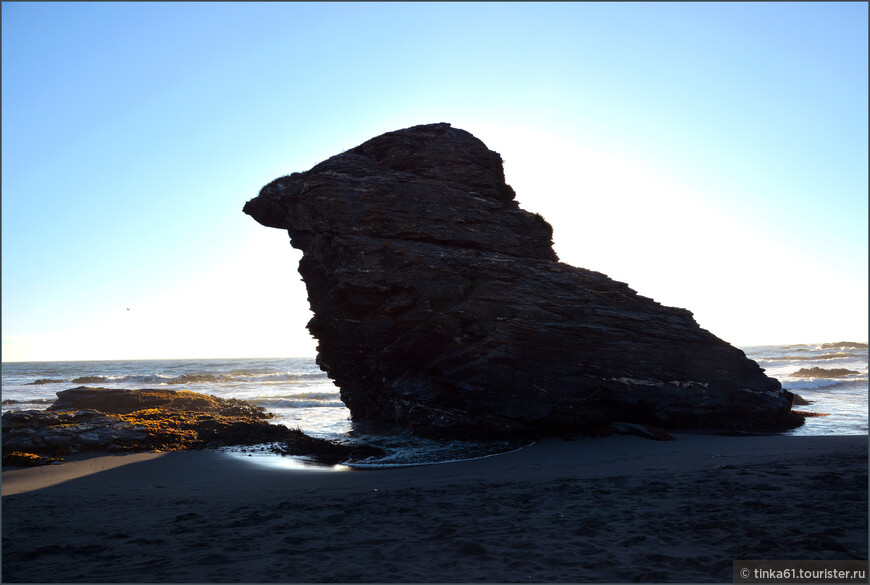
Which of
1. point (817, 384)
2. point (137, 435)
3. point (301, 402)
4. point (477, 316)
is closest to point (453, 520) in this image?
point (477, 316)

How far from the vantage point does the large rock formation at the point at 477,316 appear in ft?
62.2

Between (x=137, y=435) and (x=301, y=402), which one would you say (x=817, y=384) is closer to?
(x=301, y=402)

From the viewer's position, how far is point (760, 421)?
1953 centimetres

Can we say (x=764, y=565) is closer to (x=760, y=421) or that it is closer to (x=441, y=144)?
(x=760, y=421)

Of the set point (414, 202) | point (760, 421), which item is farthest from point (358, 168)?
point (760, 421)

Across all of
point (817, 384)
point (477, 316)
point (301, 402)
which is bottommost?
point (301, 402)

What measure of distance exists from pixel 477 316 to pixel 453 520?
35.9 feet

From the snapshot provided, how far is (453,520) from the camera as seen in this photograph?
9164mm

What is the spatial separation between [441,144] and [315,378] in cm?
5083

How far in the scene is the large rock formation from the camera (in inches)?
746

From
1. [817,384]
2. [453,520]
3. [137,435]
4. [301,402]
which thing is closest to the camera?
[453,520]

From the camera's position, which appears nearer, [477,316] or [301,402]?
[477,316]

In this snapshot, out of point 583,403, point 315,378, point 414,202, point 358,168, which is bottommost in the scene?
point 315,378

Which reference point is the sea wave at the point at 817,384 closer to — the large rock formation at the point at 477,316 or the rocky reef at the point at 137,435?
the large rock formation at the point at 477,316
